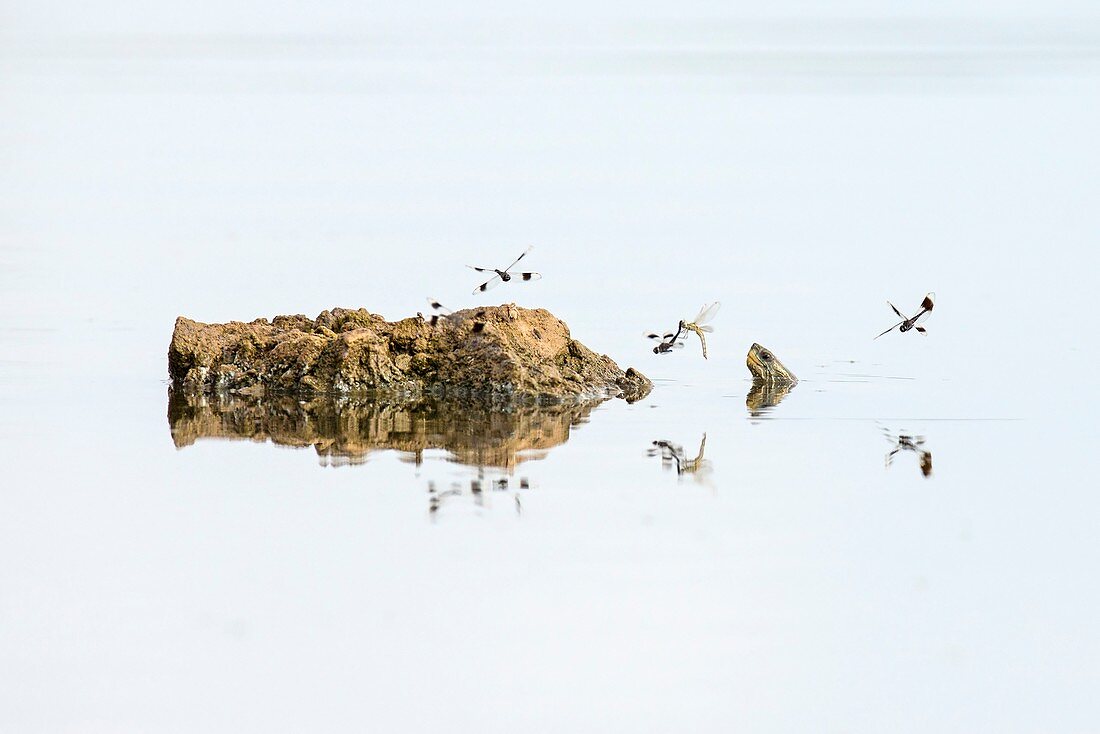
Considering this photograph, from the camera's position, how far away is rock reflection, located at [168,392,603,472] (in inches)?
378

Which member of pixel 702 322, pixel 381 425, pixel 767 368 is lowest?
pixel 381 425

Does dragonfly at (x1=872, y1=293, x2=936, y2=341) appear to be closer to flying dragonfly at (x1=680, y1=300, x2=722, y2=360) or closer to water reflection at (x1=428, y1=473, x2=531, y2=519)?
flying dragonfly at (x1=680, y1=300, x2=722, y2=360)

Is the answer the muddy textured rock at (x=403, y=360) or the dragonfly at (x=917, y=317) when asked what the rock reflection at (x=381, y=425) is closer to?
the muddy textured rock at (x=403, y=360)

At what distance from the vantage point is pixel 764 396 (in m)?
12.0

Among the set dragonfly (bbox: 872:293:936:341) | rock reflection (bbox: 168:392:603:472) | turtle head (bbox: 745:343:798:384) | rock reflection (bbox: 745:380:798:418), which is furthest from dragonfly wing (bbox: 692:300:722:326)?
rock reflection (bbox: 168:392:603:472)

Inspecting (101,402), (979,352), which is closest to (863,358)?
(979,352)

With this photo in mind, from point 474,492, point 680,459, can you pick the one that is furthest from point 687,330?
point 474,492

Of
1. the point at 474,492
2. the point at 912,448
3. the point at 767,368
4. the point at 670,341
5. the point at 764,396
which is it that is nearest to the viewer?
the point at 474,492

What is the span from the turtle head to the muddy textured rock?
0.91 m

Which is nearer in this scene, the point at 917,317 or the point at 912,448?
the point at 912,448

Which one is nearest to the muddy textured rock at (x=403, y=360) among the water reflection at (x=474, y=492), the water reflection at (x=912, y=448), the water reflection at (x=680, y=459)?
the water reflection at (x=680, y=459)

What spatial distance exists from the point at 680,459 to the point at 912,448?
5.01ft

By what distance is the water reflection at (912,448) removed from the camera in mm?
9277

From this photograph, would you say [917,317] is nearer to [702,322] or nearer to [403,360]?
[702,322]
